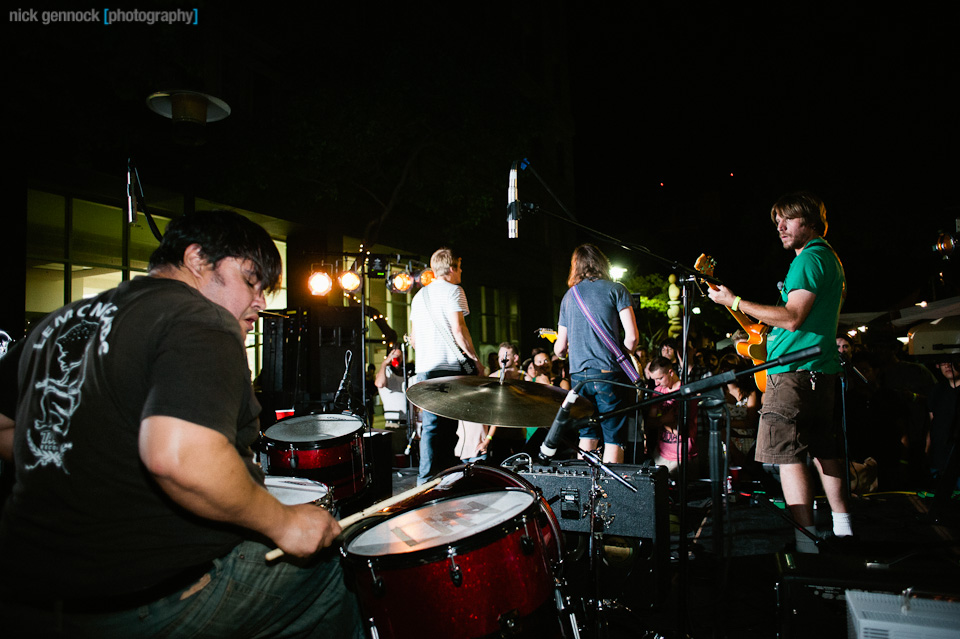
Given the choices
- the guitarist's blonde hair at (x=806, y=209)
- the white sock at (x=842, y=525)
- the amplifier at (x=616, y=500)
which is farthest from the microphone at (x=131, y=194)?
the white sock at (x=842, y=525)

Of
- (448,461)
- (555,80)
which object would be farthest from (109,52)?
(555,80)

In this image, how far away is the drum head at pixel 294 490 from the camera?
2.83 m

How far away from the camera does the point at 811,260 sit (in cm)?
341

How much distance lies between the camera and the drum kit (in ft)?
6.43

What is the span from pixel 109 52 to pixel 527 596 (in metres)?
9.05

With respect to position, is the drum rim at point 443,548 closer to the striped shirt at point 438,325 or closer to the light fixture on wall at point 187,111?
the striped shirt at point 438,325

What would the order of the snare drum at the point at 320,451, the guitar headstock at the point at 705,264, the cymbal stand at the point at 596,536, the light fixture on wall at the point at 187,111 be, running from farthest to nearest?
the light fixture on wall at the point at 187,111 → the snare drum at the point at 320,451 → the guitar headstock at the point at 705,264 → the cymbal stand at the point at 596,536

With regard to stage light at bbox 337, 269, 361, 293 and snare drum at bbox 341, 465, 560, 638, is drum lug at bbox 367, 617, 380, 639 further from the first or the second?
stage light at bbox 337, 269, 361, 293

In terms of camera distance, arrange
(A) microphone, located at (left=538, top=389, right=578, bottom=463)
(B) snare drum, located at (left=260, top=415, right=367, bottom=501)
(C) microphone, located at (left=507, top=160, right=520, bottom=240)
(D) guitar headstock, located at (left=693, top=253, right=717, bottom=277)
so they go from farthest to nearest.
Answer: (B) snare drum, located at (left=260, top=415, right=367, bottom=501) → (D) guitar headstock, located at (left=693, top=253, right=717, bottom=277) → (C) microphone, located at (left=507, top=160, right=520, bottom=240) → (A) microphone, located at (left=538, top=389, right=578, bottom=463)

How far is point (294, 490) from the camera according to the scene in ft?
9.80

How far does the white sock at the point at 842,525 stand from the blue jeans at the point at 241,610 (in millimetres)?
2765

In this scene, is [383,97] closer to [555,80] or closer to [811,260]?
[811,260]

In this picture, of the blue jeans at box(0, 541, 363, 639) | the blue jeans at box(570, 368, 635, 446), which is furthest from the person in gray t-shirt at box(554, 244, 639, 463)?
the blue jeans at box(0, 541, 363, 639)

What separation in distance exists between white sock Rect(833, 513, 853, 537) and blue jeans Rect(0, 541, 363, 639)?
276 centimetres
